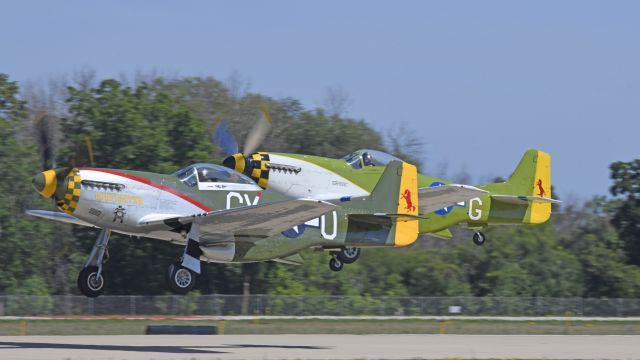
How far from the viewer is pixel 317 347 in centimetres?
2684

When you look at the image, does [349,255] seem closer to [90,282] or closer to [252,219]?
[252,219]

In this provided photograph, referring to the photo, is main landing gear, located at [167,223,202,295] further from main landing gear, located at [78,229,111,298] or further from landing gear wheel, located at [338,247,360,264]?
landing gear wheel, located at [338,247,360,264]

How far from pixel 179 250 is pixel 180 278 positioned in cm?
2760

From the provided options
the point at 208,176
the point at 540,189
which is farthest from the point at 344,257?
the point at 208,176

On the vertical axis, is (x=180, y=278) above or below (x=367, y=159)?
below

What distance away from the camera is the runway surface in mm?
24047

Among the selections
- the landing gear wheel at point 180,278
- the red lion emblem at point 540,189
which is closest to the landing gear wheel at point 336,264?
the red lion emblem at point 540,189

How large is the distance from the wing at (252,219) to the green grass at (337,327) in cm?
662

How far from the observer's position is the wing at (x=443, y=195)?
32594mm

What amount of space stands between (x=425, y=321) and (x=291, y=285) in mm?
13400

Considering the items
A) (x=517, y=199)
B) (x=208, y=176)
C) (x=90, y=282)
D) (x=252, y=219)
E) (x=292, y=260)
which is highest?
(x=517, y=199)

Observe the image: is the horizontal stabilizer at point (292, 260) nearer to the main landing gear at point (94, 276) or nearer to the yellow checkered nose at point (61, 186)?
the main landing gear at point (94, 276)

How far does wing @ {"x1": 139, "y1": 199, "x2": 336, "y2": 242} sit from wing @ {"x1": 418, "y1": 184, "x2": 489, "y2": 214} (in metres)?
6.25

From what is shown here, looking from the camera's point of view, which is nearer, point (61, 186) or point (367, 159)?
point (61, 186)
